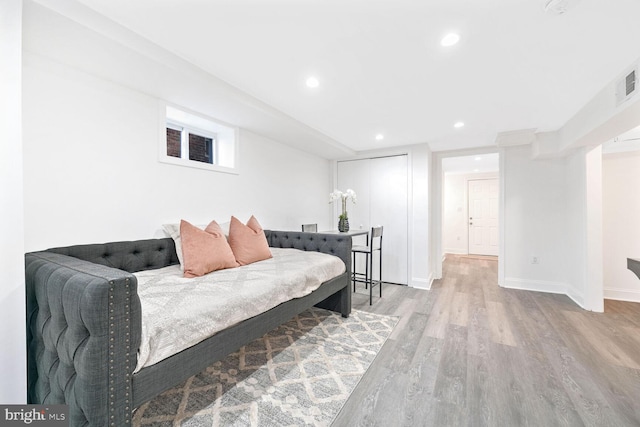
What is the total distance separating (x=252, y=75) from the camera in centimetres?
204

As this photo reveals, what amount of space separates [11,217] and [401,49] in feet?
7.46

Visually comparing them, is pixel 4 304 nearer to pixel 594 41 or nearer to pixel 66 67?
pixel 66 67

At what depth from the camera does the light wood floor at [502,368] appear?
145 cm

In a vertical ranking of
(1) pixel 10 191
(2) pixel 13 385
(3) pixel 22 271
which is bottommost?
(2) pixel 13 385

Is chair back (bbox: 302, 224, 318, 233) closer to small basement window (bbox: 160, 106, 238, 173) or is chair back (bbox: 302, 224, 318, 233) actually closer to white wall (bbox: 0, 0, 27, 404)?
small basement window (bbox: 160, 106, 238, 173)

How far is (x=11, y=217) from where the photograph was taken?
3.79 feet

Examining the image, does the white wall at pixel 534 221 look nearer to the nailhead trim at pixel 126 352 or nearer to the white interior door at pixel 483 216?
the white interior door at pixel 483 216

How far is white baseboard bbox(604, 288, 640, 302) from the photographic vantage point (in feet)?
11.0

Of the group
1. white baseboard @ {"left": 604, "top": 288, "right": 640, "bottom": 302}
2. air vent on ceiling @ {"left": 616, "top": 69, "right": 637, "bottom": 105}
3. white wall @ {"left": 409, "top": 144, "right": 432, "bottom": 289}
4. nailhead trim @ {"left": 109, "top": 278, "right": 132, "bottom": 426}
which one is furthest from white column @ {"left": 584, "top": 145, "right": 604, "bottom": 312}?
nailhead trim @ {"left": 109, "top": 278, "right": 132, "bottom": 426}

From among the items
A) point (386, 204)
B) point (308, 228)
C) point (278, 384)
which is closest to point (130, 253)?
point (278, 384)

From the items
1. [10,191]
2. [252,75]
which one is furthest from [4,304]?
[252,75]

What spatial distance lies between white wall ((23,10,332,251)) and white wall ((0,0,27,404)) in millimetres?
270

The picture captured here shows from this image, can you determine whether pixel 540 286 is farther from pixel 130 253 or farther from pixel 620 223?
pixel 130 253

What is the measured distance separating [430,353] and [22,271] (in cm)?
257
